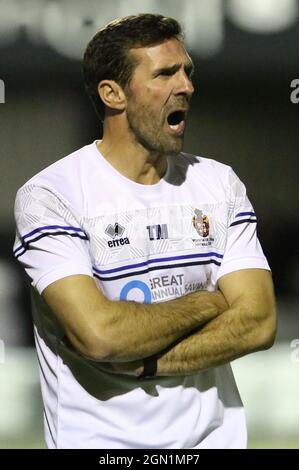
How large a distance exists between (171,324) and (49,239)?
0.39 metres

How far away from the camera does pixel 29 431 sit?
448 centimetres

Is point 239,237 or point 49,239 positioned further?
point 239,237

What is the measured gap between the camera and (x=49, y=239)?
8.73 ft

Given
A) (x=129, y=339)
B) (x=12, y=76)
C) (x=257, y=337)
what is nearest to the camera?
(x=129, y=339)

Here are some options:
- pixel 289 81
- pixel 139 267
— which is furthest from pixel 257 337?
pixel 289 81

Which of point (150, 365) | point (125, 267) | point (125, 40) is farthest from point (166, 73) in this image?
point (150, 365)

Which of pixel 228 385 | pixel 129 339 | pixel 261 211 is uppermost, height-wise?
pixel 129 339

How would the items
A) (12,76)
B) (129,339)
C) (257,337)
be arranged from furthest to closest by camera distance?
(12,76), (257,337), (129,339)

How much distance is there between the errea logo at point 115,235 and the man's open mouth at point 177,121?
33 cm

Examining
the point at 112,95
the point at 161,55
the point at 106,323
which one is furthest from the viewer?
the point at 112,95

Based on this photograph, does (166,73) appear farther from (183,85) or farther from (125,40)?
(125,40)

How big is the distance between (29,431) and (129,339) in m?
2.05

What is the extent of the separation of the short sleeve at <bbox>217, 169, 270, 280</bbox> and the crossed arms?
3 cm

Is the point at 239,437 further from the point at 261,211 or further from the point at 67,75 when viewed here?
the point at 67,75
